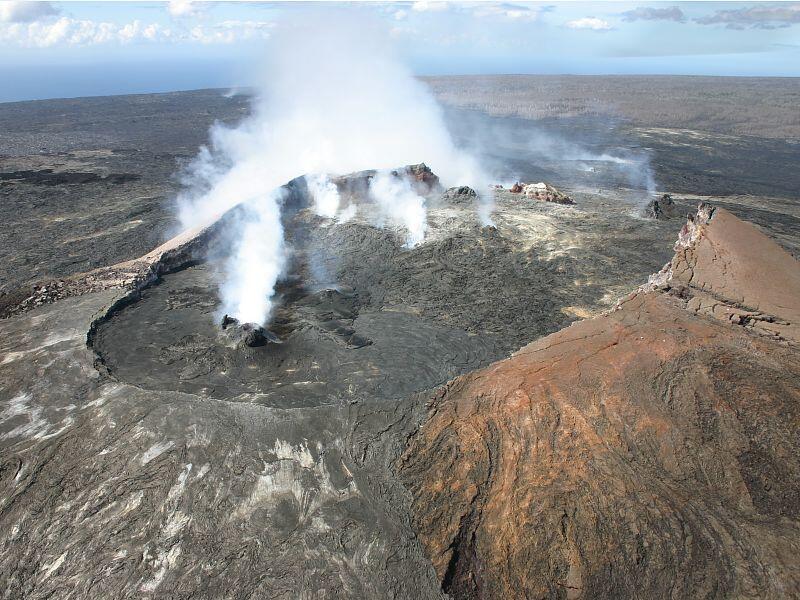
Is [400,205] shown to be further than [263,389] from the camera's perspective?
Yes

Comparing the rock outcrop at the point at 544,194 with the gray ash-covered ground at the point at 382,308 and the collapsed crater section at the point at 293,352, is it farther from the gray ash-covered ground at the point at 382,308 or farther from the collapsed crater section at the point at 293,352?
the collapsed crater section at the point at 293,352

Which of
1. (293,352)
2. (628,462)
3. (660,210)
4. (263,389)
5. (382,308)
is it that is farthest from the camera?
(660,210)

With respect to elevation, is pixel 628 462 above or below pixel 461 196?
above

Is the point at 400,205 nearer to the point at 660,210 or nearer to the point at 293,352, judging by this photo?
the point at 660,210

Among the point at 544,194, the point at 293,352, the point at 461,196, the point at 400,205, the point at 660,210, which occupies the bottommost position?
the point at 660,210

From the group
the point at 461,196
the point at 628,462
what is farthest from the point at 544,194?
the point at 628,462

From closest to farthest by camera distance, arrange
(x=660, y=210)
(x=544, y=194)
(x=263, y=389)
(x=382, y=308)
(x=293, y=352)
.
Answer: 1. (x=263, y=389)
2. (x=293, y=352)
3. (x=382, y=308)
4. (x=660, y=210)
5. (x=544, y=194)

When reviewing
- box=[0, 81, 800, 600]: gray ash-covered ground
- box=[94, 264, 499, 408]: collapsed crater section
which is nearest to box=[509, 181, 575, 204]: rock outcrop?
box=[0, 81, 800, 600]: gray ash-covered ground

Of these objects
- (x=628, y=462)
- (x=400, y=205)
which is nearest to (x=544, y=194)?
(x=400, y=205)

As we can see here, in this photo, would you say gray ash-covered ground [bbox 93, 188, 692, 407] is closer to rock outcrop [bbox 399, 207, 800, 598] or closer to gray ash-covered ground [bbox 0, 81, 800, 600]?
gray ash-covered ground [bbox 0, 81, 800, 600]
